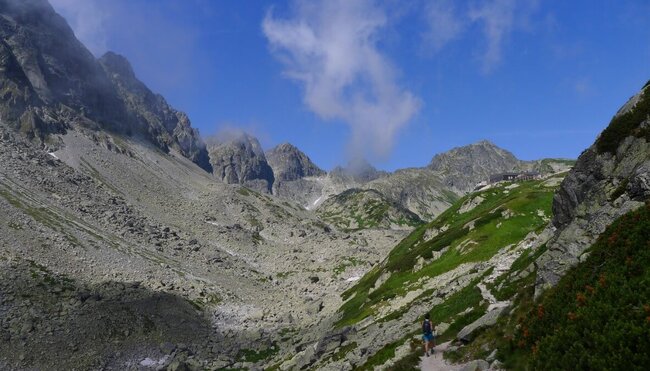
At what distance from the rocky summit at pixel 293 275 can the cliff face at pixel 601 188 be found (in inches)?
4.9

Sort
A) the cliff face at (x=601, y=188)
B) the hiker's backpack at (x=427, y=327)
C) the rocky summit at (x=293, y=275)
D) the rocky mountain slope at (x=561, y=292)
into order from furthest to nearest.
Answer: the hiker's backpack at (x=427, y=327) < the cliff face at (x=601, y=188) < the rocky summit at (x=293, y=275) < the rocky mountain slope at (x=561, y=292)

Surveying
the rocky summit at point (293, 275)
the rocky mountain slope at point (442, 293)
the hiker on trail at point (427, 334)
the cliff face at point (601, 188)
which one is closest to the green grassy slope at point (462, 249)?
the rocky mountain slope at point (442, 293)

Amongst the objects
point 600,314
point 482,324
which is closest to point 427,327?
point 482,324

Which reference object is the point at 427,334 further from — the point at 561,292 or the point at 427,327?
the point at 561,292

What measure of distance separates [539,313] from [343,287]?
101m

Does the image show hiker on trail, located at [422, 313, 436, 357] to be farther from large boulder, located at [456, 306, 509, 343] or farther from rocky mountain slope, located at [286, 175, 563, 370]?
large boulder, located at [456, 306, 509, 343]

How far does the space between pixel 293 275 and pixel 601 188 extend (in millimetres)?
116188

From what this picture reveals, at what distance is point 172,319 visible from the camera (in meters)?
78.4

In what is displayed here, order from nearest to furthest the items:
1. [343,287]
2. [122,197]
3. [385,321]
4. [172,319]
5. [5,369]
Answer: [385,321]
[5,369]
[172,319]
[343,287]
[122,197]

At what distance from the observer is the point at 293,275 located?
139 meters

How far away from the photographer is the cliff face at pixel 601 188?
22.3 metres

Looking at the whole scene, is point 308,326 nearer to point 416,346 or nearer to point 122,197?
point 416,346

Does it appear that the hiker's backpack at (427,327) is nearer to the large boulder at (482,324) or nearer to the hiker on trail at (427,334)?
the hiker on trail at (427,334)

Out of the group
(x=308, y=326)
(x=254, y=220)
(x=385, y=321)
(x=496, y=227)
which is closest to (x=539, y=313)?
(x=385, y=321)
